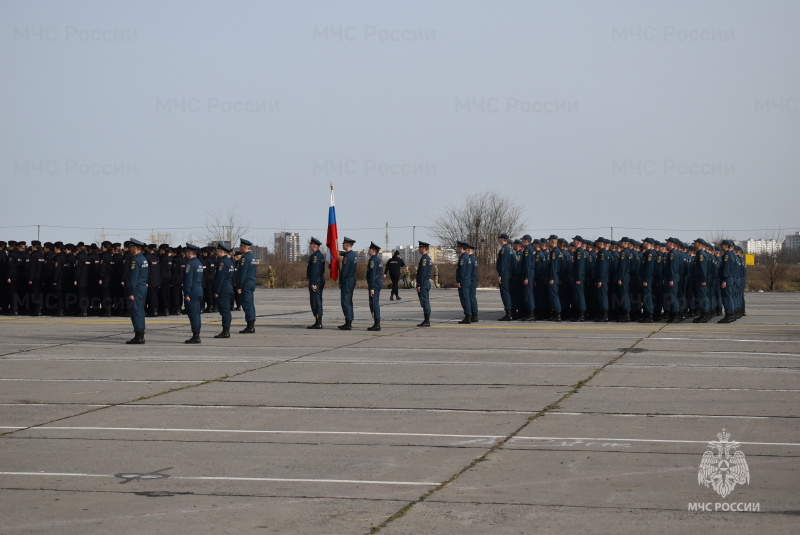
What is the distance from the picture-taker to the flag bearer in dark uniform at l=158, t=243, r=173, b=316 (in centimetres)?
2520

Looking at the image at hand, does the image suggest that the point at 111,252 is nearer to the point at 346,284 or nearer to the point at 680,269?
the point at 346,284

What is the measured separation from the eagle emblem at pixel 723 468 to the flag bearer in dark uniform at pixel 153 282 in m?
17.7

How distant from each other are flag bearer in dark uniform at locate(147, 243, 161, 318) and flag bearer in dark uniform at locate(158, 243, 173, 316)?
0.66ft

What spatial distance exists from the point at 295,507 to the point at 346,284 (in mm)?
14487

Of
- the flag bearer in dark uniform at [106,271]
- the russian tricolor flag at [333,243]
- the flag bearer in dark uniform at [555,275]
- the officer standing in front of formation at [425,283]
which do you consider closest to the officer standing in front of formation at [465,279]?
the officer standing in front of formation at [425,283]

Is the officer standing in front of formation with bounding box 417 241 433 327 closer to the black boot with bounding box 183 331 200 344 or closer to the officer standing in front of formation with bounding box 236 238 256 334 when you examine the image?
the officer standing in front of formation with bounding box 236 238 256 334

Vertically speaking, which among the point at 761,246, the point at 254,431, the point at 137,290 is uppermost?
the point at 761,246

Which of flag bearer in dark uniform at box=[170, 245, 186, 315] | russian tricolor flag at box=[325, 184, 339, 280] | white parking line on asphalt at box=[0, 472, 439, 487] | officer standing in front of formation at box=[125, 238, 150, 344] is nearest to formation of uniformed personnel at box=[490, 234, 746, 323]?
russian tricolor flag at box=[325, 184, 339, 280]

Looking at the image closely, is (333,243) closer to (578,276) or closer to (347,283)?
(347,283)

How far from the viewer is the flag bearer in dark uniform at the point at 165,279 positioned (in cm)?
2520

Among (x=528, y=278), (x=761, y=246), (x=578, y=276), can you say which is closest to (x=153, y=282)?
(x=528, y=278)

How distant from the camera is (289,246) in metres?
56.4

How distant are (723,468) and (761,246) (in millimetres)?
45931

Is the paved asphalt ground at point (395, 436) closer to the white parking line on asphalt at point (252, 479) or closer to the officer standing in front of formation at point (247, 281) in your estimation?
the white parking line on asphalt at point (252, 479)
